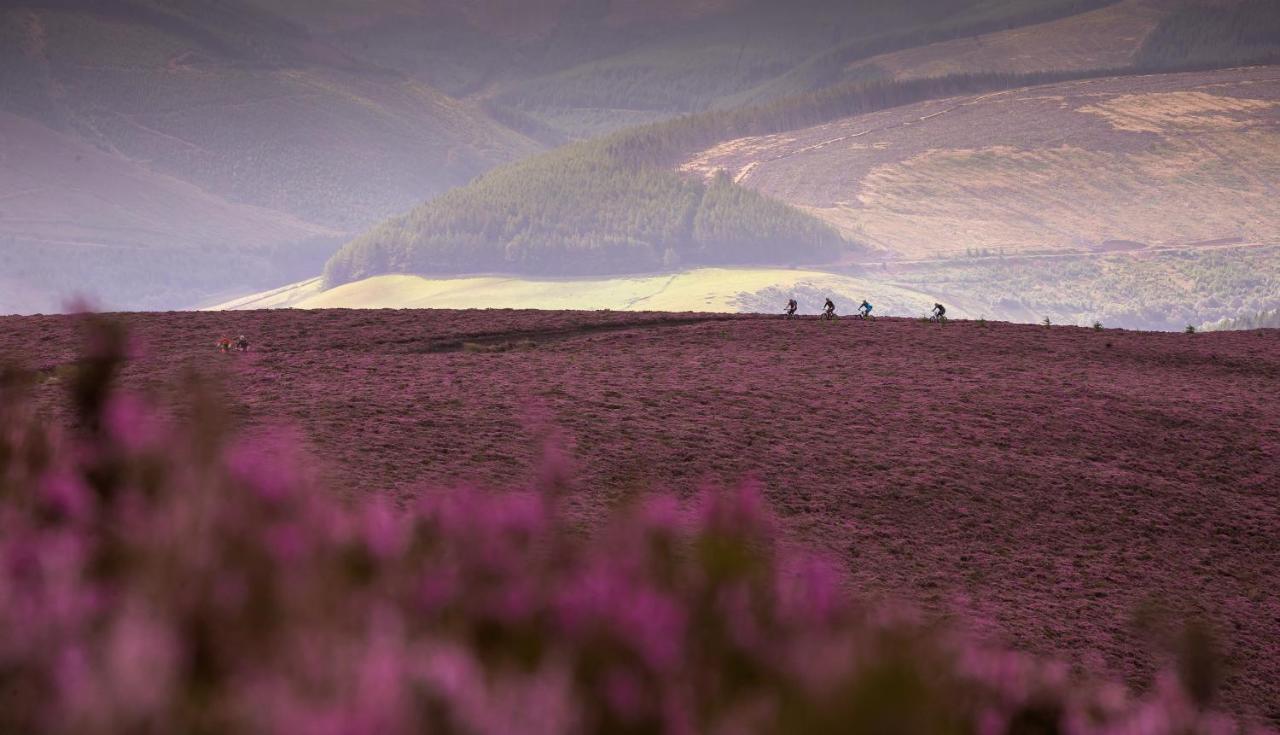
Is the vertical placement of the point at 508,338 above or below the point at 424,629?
below

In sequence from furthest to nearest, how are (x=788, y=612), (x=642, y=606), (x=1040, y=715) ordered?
(x=1040, y=715) < (x=788, y=612) < (x=642, y=606)

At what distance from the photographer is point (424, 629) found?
2574 millimetres

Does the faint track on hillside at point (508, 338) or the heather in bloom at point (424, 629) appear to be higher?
the heather in bloom at point (424, 629)

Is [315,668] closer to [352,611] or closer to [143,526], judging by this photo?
[352,611]

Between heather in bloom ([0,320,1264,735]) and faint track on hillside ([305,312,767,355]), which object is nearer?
heather in bloom ([0,320,1264,735])

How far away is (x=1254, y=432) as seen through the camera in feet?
54.0

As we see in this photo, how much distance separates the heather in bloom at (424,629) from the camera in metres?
1.95

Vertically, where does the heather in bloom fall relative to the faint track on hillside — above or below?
above

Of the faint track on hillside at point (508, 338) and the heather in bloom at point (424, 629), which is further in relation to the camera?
the faint track on hillside at point (508, 338)

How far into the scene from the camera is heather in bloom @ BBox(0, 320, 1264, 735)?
6.38 feet

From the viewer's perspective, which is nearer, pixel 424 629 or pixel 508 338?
pixel 424 629

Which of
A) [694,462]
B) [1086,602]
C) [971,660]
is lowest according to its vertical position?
[1086,602]

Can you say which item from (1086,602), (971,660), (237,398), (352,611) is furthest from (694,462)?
(352,611)

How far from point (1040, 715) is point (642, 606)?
1.21 m
